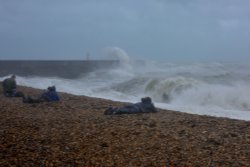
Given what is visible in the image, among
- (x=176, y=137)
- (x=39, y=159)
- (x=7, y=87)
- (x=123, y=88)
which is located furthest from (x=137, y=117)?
(x=123, y=88)

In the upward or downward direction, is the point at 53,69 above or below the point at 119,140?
above

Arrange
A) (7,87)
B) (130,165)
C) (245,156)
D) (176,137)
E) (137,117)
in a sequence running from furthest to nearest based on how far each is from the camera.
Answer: (7,87) → (137,117) → (176,137) → (245,156) → (130,165)

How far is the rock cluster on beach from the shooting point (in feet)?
18.6

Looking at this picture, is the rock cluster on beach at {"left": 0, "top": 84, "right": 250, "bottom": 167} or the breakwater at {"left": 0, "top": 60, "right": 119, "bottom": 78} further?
the breakwater at {"left": 0, "top": 60, "right": 119, "bottom": 78}

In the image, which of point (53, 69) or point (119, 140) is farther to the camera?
point (53, 69)

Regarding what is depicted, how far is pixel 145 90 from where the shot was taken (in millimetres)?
21625

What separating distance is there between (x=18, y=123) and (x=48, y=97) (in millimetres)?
4712

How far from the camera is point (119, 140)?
22.6 feet

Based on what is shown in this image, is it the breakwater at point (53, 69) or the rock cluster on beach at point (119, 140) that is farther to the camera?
the breakwater at point (53, 69)

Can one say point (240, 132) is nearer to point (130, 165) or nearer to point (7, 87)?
point (130, 165)

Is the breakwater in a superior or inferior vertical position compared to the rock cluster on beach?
superior

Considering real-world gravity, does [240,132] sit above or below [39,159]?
above

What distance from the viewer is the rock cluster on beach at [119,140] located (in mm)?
5659

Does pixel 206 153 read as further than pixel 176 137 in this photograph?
No
